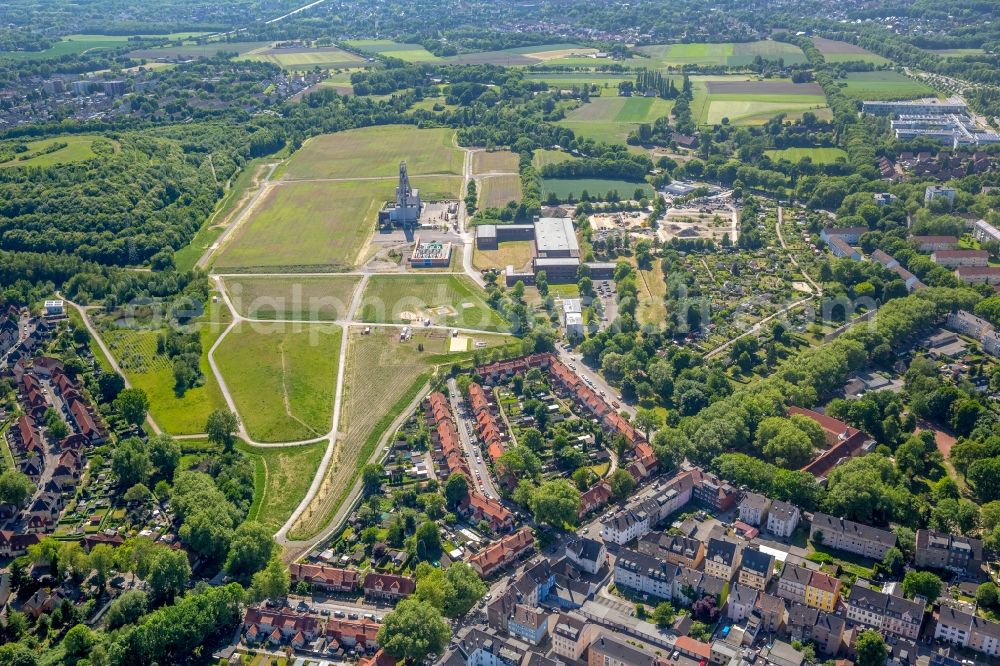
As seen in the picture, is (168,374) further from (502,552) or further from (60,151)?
(60,151)

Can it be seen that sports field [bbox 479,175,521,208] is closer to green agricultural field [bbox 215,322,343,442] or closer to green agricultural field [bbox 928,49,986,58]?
green agricultural field [bbox 215,322,343,442]

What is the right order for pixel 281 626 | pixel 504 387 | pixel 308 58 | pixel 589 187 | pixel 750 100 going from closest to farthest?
pixel 281 626
pixel 504 387
pixel 589 187
pixel 750 100
pixel 308 58

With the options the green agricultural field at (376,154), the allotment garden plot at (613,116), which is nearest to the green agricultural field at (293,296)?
the green agricultural field at (376,154)

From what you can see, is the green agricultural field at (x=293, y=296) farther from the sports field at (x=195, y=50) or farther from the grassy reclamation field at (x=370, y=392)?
the sports field at (x=195, y=50)

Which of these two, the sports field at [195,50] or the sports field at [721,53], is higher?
the sports field at [195,50]

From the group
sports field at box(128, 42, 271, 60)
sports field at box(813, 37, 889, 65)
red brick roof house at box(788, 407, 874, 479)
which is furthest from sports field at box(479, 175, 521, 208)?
sports field at box(128, 42, 271, 60)

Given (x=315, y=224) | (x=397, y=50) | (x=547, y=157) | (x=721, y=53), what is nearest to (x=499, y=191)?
(x=547, y=157)
